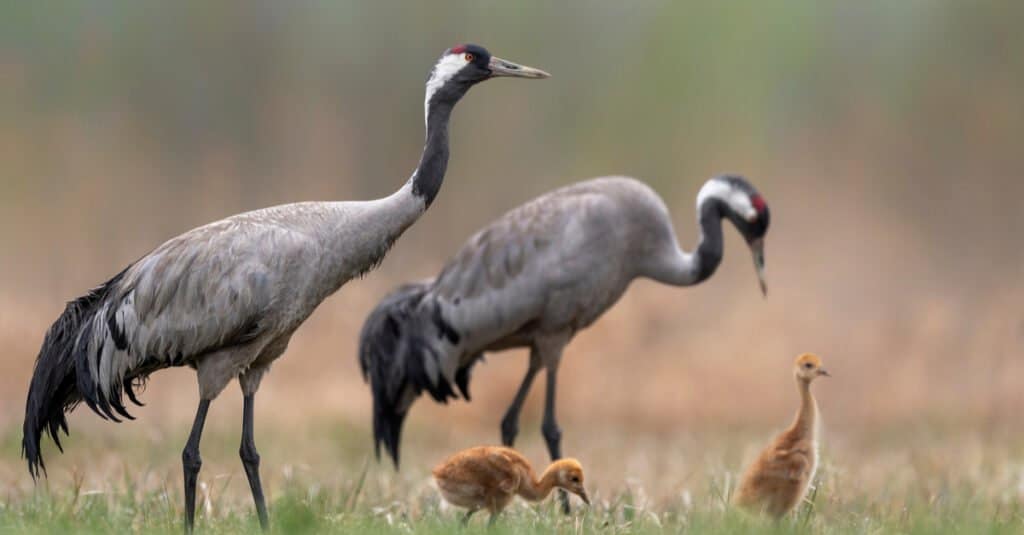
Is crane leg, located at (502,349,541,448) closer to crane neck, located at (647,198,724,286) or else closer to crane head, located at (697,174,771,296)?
crane neck, located at (647,198,724,286)

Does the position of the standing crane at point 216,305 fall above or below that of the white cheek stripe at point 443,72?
below

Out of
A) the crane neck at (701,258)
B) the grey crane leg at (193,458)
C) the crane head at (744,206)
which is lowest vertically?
the grey crane leg at (193,458)

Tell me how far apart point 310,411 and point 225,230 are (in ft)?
18.0

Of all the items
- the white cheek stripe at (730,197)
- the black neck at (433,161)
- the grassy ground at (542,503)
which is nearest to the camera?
the grassy ground at (542,503)

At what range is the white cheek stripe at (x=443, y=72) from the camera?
6172 millimetres

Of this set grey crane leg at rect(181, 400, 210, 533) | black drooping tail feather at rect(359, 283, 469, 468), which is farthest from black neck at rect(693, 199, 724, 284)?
grey crane leg at rect(181, 400, 210, 533)

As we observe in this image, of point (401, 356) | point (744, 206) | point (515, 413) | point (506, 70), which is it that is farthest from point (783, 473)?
point (401, 356)

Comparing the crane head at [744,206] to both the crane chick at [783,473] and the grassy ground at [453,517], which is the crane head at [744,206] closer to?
the grassy ground at [453,517]

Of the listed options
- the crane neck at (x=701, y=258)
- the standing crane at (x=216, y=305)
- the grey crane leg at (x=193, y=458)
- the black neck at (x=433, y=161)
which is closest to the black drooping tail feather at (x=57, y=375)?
the standing crane at (x=216, y=305)

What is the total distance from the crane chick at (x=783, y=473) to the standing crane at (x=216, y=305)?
1588mm

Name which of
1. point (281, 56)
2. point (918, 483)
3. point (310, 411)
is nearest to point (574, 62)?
point (281, 56)

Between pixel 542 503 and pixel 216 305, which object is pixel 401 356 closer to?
pixel 542 503

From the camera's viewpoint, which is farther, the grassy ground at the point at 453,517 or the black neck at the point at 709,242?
the black neck at the point at 709,242

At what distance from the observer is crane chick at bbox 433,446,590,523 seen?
5668 mm
